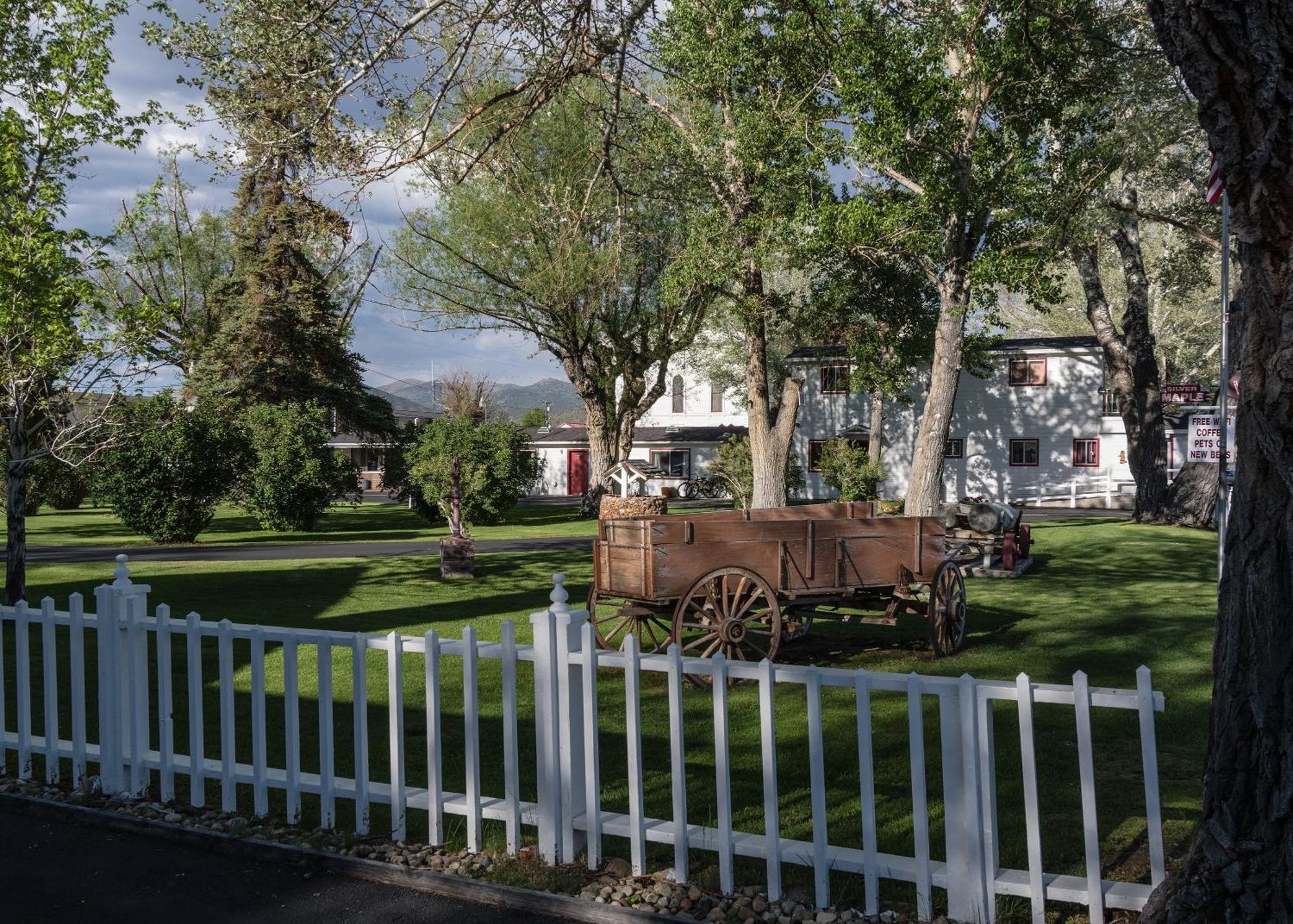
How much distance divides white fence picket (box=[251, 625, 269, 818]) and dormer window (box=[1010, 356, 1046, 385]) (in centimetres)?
4244

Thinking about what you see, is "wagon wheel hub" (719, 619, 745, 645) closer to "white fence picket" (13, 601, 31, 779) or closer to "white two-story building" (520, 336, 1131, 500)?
"white fence picket" (13, 601, 31, 779)

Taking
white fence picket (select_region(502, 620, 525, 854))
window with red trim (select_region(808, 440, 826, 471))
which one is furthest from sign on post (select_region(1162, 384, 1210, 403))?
window with red trim (select_region(808, 440, 826, 471))

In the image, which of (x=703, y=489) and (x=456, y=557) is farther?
(x=703, y=489)

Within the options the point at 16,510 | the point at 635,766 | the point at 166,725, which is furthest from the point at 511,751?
the point at 16,510

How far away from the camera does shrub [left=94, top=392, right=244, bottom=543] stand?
86.5ft

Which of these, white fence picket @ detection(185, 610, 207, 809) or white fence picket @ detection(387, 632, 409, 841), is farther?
white fence picket @ detection(185, 610, 207, 809)

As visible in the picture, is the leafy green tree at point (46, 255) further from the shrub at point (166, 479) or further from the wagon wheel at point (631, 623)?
the shrub at point (166, 479)

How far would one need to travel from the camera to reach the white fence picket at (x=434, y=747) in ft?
16.0

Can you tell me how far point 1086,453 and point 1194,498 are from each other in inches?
551

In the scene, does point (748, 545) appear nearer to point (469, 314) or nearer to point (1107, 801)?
point (1107, 801)

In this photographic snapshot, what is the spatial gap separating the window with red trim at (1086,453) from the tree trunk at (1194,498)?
40.1 ft

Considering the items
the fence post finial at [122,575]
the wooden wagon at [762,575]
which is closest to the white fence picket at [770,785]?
the fence post finial at [122,575]

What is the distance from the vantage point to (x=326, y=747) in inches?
197

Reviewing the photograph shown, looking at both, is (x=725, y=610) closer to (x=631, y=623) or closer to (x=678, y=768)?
(x=631, y=623)
